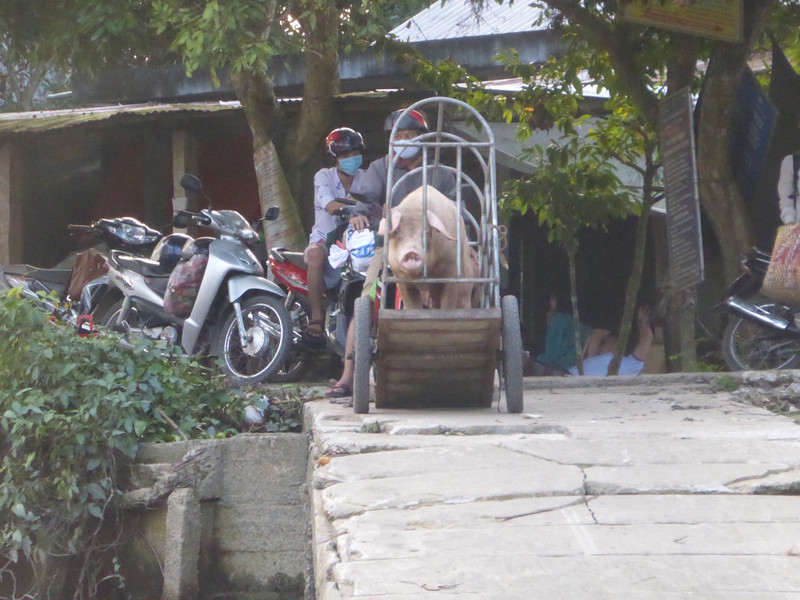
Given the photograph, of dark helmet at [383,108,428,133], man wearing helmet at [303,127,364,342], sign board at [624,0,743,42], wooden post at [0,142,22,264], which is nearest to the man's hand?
dark helmet at [383,108,428,133]

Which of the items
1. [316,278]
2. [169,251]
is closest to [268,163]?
[169,251]

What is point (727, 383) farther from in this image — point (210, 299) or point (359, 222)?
point (210, 299)

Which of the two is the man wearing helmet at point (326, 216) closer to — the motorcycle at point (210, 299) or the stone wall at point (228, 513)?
the motorcycle at point (210, 299)

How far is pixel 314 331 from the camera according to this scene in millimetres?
6449

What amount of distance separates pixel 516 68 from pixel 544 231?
2573 millimetres

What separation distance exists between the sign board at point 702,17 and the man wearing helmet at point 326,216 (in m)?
2.24

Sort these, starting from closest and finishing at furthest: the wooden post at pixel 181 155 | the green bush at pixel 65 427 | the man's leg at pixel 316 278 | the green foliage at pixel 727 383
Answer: the green bush at pixel 65 427 < the green foliage at pixel 727 383 < the man's leg at pixel 316 278 < the wooden post at pixel 181 155

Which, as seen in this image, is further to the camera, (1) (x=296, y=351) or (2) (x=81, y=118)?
(2) (x=81, y=118)

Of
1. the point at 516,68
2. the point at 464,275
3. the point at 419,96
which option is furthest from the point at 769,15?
the point at 464,275

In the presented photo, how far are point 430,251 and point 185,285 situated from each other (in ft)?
8.48

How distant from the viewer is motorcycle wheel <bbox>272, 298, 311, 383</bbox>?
21.7 feet

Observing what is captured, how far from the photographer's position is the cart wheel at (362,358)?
4656 mm

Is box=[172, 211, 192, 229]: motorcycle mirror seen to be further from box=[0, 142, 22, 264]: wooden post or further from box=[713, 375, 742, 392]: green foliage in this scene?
box=[0, 142, 22, 264]: wooden post

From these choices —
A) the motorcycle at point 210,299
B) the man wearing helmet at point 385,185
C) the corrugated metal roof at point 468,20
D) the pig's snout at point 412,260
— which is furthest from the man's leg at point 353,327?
the corrugated metal roof at point 468,20
